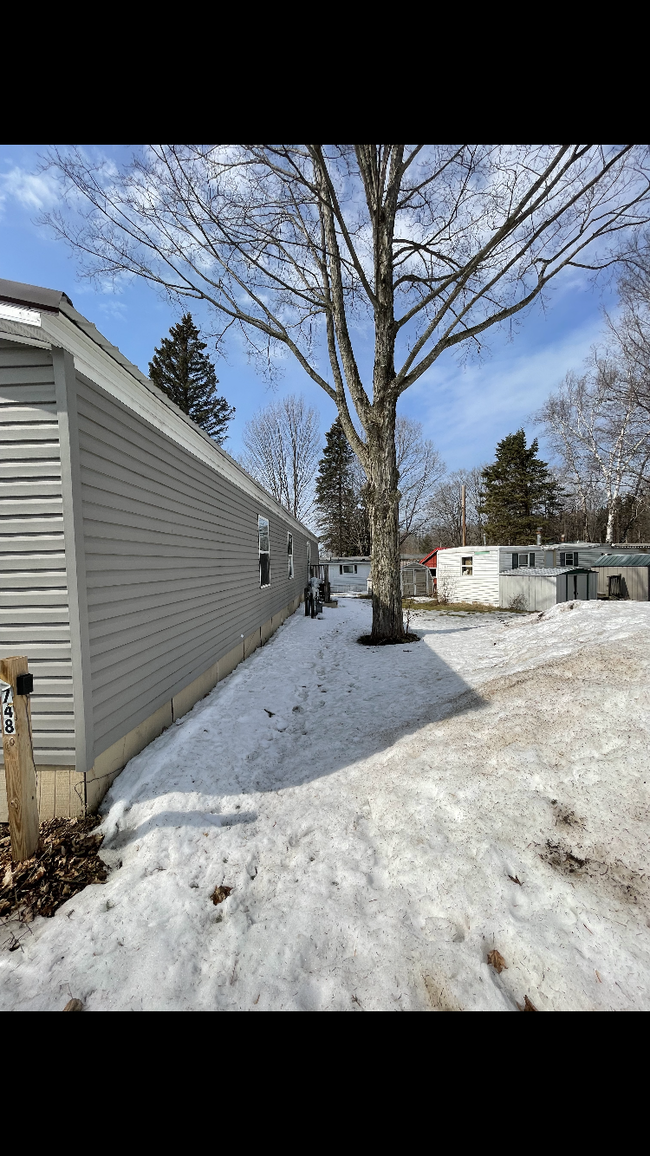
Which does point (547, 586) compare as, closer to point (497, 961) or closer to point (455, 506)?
point (497, 961)

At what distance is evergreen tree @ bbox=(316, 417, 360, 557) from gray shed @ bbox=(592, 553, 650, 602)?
19453 millimetres

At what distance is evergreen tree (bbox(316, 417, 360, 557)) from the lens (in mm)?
34906

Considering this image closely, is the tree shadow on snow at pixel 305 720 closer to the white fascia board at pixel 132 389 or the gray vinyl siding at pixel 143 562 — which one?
the gray vinyl siding at pixel 143 562

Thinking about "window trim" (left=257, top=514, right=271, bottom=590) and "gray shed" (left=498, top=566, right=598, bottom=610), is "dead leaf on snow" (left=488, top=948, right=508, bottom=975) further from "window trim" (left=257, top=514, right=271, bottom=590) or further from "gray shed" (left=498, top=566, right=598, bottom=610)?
"gray shed" (left=498, top=566, right=598, bottom=610)

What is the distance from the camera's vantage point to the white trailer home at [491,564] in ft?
59.8

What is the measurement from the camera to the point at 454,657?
6082 mm

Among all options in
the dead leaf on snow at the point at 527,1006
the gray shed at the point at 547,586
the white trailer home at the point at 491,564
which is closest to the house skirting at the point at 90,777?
the dead leaf on snow at the point at 527,1006

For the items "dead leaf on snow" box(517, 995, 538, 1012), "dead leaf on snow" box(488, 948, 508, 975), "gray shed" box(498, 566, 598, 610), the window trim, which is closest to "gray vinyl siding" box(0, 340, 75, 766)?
"dead leaf on snow" box(488, 948, 508, 975)
